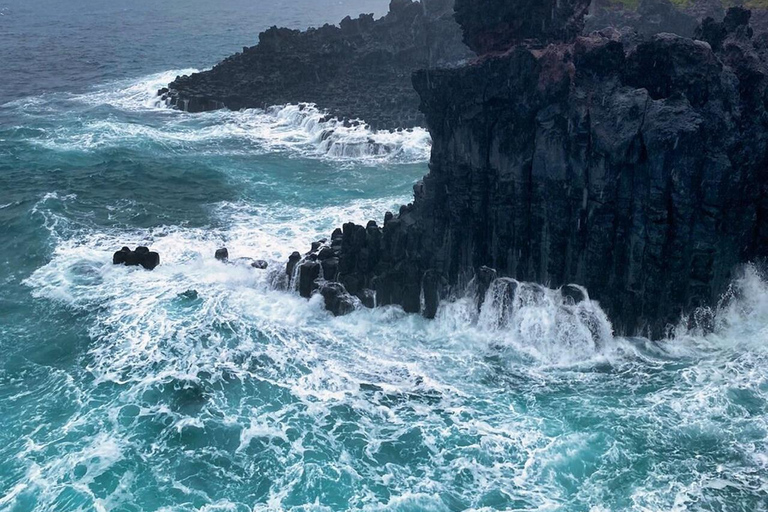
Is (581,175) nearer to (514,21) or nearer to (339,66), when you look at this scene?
(514,21)

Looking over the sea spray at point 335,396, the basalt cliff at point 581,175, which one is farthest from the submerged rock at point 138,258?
the basalt cliff at point 581,175

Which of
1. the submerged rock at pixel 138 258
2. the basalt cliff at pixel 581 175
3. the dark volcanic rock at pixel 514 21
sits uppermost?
the dark volcanic rock at pixel 514 21

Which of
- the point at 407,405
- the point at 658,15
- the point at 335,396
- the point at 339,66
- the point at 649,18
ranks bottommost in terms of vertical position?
the point at 407,405

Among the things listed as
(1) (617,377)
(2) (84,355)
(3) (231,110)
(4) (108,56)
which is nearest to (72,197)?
(2) (84,355)

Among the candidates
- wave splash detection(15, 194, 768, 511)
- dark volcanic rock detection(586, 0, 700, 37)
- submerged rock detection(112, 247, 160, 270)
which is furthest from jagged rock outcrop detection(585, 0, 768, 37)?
submerged rock detection(112, 247, 160, 270)

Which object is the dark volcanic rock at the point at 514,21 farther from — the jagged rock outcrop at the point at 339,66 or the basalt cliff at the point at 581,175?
the jagged rock outcrop at the point at 339,66

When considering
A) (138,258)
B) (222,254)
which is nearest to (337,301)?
(222,254)
